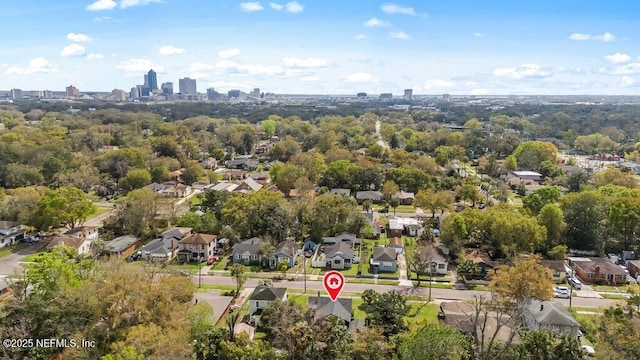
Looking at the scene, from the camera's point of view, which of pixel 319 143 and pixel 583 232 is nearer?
pixel 583 232

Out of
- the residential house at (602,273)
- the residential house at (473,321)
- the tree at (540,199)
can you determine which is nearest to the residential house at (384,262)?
the residential house at (473,321)

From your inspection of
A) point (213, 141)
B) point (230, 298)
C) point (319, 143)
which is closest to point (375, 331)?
point (230, 298)

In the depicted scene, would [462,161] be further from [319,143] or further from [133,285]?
[133,285]

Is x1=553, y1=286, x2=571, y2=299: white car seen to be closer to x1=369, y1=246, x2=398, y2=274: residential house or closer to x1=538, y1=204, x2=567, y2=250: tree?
x1=538, y1=204, x2=567, y2=250: tree

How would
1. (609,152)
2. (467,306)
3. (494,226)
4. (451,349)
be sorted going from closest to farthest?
1. (451,349)
2. (467,306)
3. (494,226)
4. (609,152)

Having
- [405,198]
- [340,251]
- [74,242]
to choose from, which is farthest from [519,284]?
[74,242]

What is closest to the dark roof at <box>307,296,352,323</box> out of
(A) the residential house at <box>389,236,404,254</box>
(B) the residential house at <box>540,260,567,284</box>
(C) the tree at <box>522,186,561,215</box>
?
(A) the residential house at <box>389,236,404,254</box>
